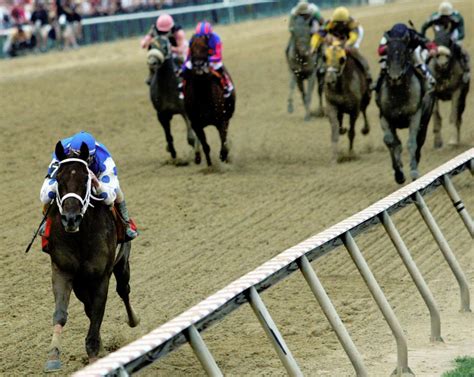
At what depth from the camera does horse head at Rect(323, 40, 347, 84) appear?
46.5ft

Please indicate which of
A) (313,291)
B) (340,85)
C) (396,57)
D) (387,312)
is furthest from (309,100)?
(313,291)

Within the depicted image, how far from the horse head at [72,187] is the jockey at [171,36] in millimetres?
8016

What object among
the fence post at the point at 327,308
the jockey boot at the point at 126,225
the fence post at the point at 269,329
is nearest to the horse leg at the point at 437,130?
the jockey boot at the point at 126,225

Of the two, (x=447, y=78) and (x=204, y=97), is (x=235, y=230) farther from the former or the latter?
(x=447, y=78)

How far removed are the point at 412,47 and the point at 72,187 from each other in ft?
22.5

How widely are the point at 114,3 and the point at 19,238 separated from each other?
20432 millimetres

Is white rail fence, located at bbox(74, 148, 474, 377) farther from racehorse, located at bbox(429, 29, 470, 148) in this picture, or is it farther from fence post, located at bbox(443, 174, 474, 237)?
racehorse, located at bbox(429, 29, 470, 148)

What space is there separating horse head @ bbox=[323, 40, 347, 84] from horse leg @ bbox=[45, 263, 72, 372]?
7971 millimetres

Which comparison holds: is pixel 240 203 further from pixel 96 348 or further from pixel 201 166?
pixel 96 348

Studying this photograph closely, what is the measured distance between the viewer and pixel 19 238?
1065 centimetres

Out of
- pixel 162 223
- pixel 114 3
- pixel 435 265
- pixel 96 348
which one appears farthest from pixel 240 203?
pixel 114 3

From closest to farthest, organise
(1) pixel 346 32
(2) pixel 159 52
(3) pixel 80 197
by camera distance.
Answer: (3) pixel 80 197 < (2) pixel 159 52 < (1) pixel 346 32

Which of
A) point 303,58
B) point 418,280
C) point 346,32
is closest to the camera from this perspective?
point 418,280

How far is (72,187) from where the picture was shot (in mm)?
6266
